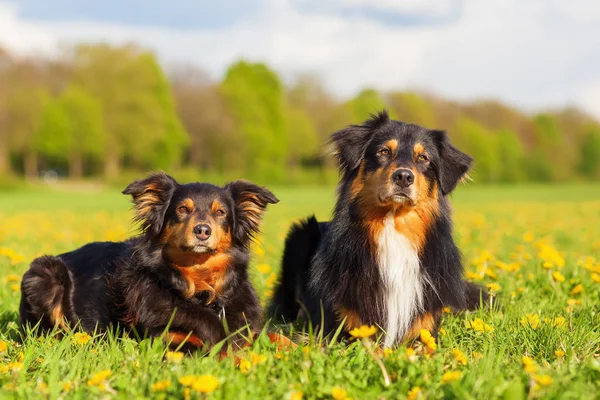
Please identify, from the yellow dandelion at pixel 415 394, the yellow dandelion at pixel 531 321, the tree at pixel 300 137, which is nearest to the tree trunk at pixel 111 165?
the tree at pixel 300 137

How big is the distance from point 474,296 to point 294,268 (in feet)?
5.37

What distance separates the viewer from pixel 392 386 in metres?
2.76

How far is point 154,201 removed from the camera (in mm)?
4172

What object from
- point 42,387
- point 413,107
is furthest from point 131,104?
point 42,387

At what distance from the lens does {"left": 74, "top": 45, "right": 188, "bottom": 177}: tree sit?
4912 centimetres

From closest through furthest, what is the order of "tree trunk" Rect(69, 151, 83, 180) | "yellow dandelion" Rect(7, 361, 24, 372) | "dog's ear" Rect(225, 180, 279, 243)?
"yellow dandelion" Rect(7, 361, 24, 372), "dog's ear" Rect(225, 180, 279, 243), "tree trunk" Rect(69, 151, 83, 180)

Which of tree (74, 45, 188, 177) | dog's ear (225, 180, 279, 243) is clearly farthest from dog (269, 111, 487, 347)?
tree (74, 45, 188, 177)

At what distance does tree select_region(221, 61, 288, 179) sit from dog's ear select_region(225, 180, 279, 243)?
47.6 m

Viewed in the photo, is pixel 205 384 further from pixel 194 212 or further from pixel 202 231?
pixel 194 212

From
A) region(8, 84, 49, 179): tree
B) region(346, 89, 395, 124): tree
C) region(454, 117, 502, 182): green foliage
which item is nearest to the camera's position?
region(8, 84, 49, 179): tree

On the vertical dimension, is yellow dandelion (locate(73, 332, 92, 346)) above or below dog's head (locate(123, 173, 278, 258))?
below

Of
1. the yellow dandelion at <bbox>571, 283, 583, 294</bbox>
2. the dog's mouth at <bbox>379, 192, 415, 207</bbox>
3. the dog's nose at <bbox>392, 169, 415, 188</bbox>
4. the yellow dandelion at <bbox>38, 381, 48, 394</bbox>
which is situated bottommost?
the yellow dandelion at <bbox>571, 283, 583, 294</bbox>

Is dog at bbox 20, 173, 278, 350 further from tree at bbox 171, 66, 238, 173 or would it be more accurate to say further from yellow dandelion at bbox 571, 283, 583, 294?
tree at bbox 171, 66, 238, 173

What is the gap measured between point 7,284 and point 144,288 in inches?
104
